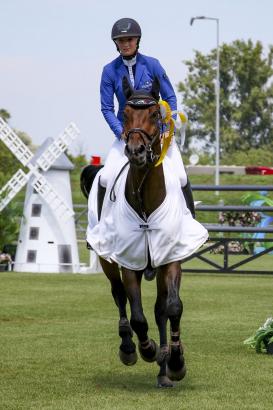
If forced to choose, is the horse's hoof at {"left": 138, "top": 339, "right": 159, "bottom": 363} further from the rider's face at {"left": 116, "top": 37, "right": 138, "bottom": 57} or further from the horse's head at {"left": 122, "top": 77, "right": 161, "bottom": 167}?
the rider's face at {"left": 116, "top": 37, "right": 138, "bottom": 57}

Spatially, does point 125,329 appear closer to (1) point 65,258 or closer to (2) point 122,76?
(2) point 122,76

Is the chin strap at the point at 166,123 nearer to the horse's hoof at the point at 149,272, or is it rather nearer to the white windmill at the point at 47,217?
the horse's hoof at the point at 149,272

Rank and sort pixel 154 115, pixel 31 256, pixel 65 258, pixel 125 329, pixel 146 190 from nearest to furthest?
pixel 154 115, pixel 146 190, pixel 125 329, pixel 31 256, pixel 65 258

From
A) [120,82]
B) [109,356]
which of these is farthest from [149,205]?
[109,356]

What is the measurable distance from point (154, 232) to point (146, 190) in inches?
12.9

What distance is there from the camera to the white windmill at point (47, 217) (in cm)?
2611

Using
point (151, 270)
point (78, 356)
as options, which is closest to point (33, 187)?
point (78, 356)

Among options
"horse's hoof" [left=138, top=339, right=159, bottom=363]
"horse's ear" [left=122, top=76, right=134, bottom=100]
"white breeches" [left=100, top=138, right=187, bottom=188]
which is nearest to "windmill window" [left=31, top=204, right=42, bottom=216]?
"white breeches" [left=100, top=138, right=187, bottom=188]

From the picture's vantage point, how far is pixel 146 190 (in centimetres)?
819

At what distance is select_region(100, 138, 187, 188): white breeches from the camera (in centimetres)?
864

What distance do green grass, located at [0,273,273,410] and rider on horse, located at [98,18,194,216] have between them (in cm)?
150

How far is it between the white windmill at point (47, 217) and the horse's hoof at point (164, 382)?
17.2 metres

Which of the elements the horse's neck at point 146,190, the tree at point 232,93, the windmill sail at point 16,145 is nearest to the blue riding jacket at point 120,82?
the horse's neck at point 146,190

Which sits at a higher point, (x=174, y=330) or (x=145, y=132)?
(x=145, y=132)
